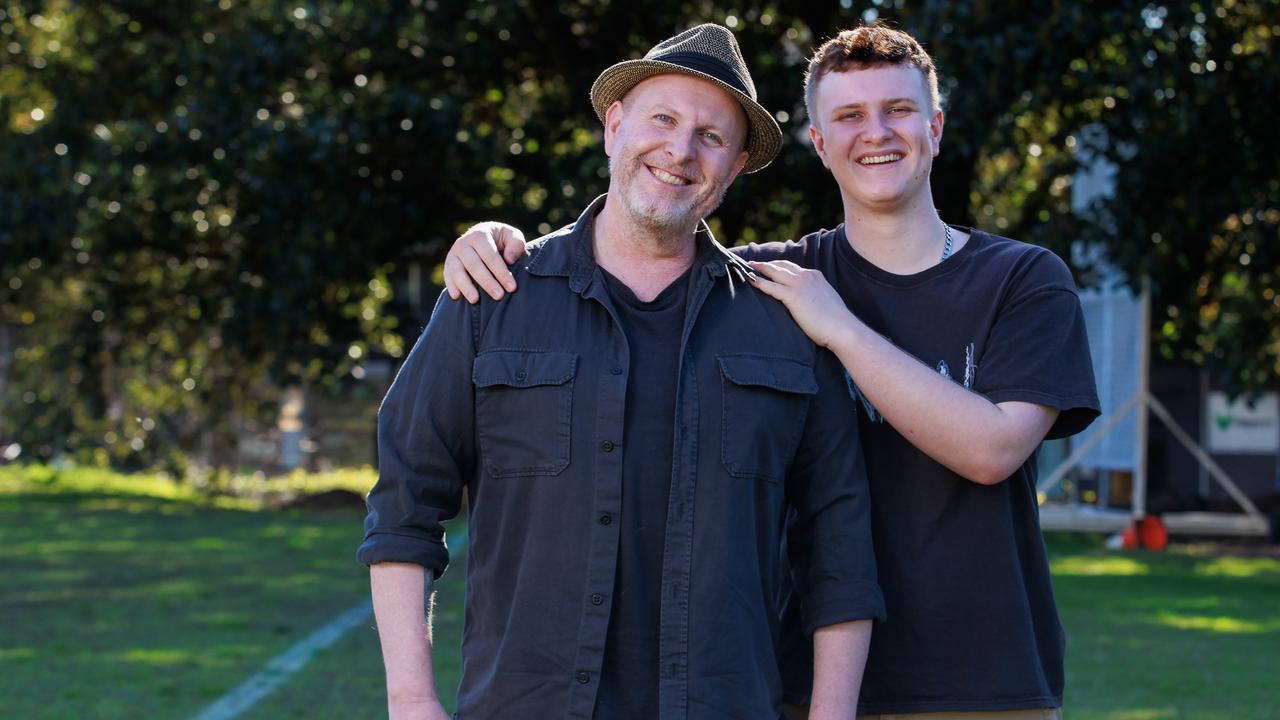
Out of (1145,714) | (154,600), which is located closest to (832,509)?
(1145,714)

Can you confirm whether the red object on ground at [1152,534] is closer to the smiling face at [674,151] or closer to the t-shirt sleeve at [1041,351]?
the t-shirt sleeve at [1041,351]

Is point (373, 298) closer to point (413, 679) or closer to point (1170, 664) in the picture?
point (1170, 664)

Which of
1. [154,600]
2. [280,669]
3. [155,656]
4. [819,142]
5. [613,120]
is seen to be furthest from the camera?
[154,600]

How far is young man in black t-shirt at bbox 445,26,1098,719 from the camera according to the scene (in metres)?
3.51

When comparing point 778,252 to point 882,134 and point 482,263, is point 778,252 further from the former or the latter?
point 482,263

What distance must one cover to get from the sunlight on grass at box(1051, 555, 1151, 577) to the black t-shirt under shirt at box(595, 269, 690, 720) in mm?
11610

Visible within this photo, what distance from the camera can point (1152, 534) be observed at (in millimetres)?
17125

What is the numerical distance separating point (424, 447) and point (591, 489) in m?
0.36

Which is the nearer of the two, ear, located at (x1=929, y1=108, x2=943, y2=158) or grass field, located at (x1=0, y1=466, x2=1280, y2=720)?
ear, located at (x1=929, y1=108, x2=943, y2=158)

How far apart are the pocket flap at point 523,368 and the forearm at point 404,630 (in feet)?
1.36

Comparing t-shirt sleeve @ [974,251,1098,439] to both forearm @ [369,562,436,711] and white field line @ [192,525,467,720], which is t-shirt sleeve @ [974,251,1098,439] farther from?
white field line @ [192,525,467,720]


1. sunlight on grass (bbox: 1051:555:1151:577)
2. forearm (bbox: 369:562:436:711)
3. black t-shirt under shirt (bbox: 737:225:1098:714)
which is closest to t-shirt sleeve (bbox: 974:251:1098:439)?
black t-shirt under shirt (bbox: 737:225:1098:714)

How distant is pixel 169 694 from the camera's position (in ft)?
27.2

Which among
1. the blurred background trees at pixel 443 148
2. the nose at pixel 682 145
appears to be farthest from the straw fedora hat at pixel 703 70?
the blurred background trees at pixel 443 148
